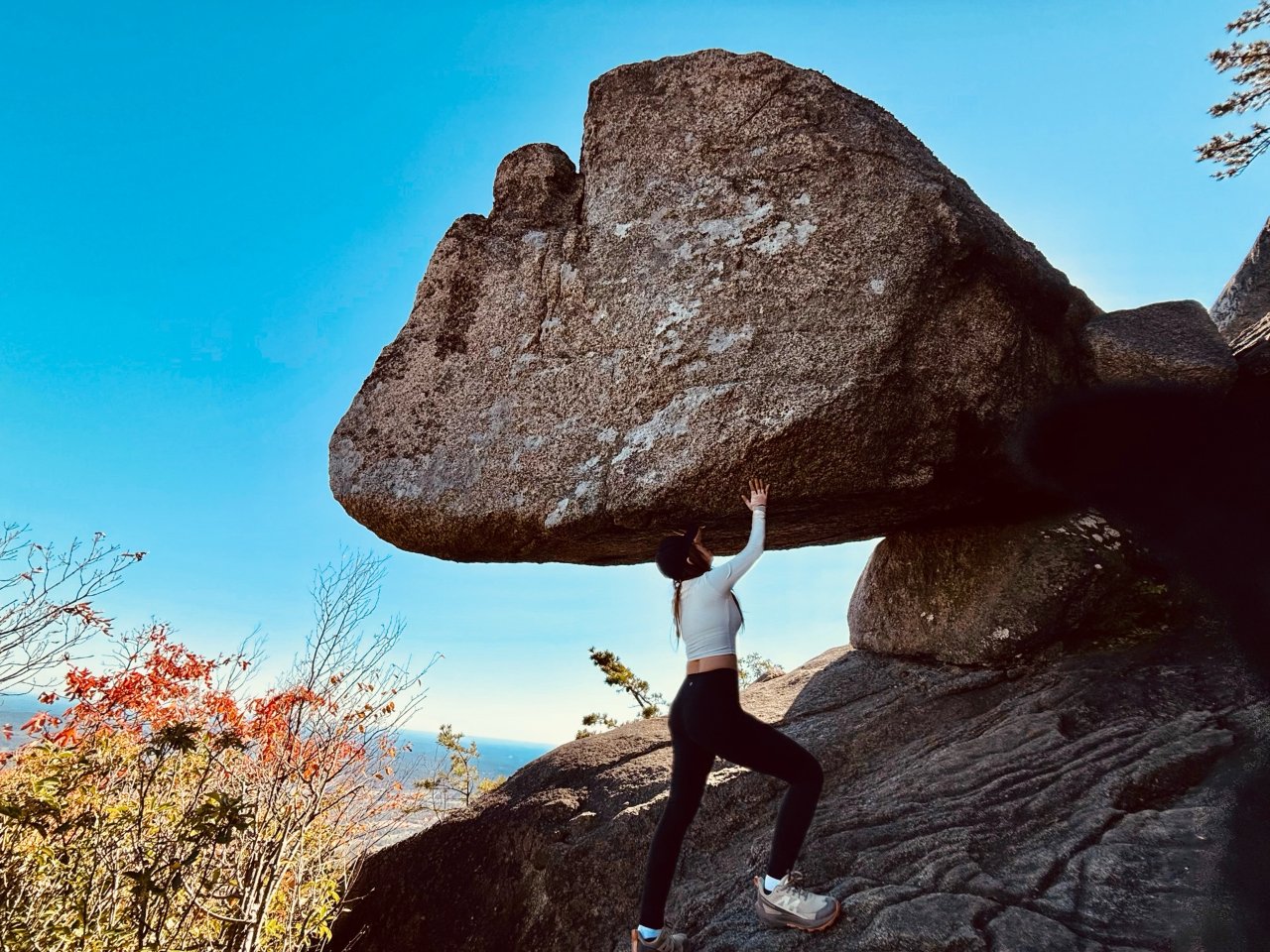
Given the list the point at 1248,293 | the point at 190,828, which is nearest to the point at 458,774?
the point at 190,828

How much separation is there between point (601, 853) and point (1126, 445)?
223 inches

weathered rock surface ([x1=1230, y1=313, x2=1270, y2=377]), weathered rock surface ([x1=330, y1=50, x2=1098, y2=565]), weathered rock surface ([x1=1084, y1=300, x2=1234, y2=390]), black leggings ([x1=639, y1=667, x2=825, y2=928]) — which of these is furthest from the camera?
weathered rock surface ([x1=1230, y1=313, x2=1270, y2=377])

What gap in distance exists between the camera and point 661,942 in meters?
4.03

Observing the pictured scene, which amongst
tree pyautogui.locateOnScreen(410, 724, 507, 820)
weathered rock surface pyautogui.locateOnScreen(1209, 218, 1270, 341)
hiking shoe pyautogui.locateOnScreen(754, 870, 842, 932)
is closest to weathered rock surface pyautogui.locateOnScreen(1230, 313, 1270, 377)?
weathered rock surface pyautogui.locateOnScreen(1209, 218, 1270, 341)

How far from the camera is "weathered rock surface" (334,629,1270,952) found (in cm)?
382

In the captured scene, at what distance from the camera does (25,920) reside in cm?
526

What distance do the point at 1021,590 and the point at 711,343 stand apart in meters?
3.29

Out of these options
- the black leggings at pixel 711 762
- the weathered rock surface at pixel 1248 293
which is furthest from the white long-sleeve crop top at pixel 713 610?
the weathered rock surface at pixel 1248 293

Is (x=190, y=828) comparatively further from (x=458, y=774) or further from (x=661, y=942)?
(x=458, y=774)

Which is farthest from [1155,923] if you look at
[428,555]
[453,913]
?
[428,555]

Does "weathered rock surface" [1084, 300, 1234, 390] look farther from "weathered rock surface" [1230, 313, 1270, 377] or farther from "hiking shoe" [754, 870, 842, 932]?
"hiking shoe" [754, 870, 842, 932]

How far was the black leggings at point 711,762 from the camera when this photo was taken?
12.5 feet

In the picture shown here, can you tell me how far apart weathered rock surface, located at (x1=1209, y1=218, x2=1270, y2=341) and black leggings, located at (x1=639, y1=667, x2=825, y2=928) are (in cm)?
864

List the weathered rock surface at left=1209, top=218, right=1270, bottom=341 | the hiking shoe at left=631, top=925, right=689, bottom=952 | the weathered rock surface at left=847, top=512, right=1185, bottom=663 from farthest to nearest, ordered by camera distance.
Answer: the weathered rock surface at left=1209, top=218, right=1270, bottom=341 < the weathered rock surface at left=847, top=512, right=1185, bottom=663 < the hiking shoe at left=631, top=925, right=689, bottom=952
